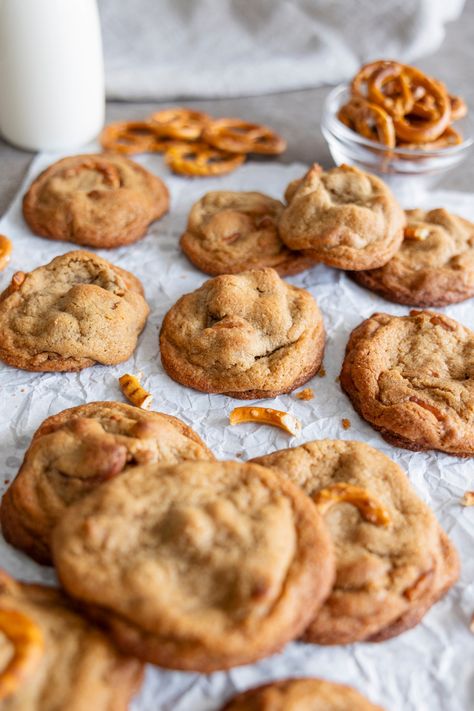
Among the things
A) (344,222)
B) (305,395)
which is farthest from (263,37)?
(305,395)

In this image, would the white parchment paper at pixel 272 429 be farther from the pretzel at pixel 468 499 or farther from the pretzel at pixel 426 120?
the pretzel at pixel 426 120

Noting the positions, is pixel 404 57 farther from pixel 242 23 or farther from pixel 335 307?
pixel 335 307

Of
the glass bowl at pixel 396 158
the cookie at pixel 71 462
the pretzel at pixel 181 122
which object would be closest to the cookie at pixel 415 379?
the cookie at pixel 71 462

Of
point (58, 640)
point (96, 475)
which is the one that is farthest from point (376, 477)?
point (58, 640)

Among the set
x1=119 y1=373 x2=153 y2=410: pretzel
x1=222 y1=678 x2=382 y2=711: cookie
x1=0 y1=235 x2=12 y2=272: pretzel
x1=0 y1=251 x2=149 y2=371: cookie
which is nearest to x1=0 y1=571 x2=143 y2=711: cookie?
x1=222 y1=678 x2=382 y2=711: cookie

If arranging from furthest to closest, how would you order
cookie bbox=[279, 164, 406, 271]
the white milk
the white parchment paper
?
the white milk < cookie bbox=[279, 164, 406, 271] < the white parchment paper

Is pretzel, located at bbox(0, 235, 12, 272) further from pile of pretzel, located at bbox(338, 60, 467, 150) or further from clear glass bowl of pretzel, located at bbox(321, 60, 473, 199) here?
pile of pretzel, located at bbox(338, 60, 467, 150)

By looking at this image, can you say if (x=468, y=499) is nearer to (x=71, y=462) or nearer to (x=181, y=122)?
(x=71, y=462)
